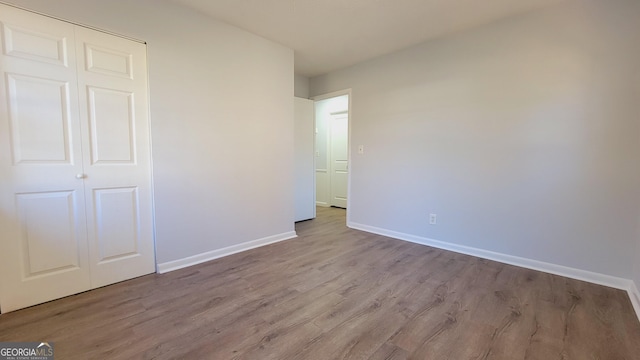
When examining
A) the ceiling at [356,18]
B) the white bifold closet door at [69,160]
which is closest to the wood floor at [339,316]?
the white bifold closet door at [69,160]

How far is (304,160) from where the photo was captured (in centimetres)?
460

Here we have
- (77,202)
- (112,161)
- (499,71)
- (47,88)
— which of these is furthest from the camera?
(499,71)

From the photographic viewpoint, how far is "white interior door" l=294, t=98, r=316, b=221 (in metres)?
4.45

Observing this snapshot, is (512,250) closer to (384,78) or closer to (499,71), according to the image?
(499,71)

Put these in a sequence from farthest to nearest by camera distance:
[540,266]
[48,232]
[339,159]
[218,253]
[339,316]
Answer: [339,159] → [218,253] → [540,266] → [48,232] → [339,316]

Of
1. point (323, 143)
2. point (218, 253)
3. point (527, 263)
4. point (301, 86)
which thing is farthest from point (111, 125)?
point (323, 143)

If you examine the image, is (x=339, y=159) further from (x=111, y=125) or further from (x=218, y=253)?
(x=111, y=125)

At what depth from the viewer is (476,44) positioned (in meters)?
2.91

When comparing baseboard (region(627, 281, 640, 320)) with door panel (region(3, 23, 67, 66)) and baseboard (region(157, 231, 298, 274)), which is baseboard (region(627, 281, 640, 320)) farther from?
door panel (region(3, 23, 67, 66))

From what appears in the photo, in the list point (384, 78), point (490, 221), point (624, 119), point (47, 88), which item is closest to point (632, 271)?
point (490, 221)

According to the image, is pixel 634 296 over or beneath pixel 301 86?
beneath

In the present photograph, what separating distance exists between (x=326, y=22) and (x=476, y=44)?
5.37 ft

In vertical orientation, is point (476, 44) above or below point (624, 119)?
above

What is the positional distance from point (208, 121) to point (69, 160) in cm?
115
